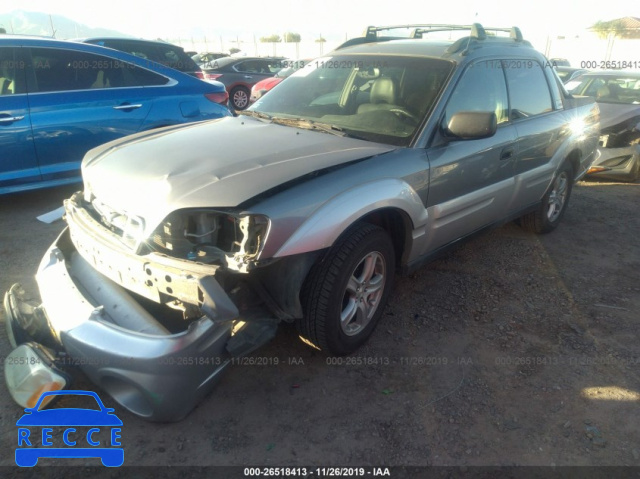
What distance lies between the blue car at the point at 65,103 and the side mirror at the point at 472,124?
11.7 ft

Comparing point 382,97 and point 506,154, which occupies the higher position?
point 382,97

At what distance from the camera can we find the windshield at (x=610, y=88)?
24.2 feet

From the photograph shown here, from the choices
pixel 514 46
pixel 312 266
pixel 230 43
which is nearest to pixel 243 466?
pixel 312 266

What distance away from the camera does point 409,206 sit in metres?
2.73

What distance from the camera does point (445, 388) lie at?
2.61 m

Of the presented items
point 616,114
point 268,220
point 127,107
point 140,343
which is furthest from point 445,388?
point 616,114

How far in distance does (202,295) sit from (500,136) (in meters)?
2.51

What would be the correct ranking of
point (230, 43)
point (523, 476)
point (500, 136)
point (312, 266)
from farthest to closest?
point (230, 43) < point (500, 136) < point (312, 266) < point (523, 476)

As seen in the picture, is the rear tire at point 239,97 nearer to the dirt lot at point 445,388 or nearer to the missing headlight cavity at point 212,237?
the dirt lot at point 445,388

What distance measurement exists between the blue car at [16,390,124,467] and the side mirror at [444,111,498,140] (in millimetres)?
2433

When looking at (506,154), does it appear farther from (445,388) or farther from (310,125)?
(445,388)

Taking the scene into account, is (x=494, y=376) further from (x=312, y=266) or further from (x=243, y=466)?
(x=243, y=466)

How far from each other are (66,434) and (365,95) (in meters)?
2.70

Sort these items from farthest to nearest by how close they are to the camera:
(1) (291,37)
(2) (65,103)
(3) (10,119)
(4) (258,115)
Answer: (1) (291,37) → (2) (65,103) → (3) (10,119) → (4) (258,115)
